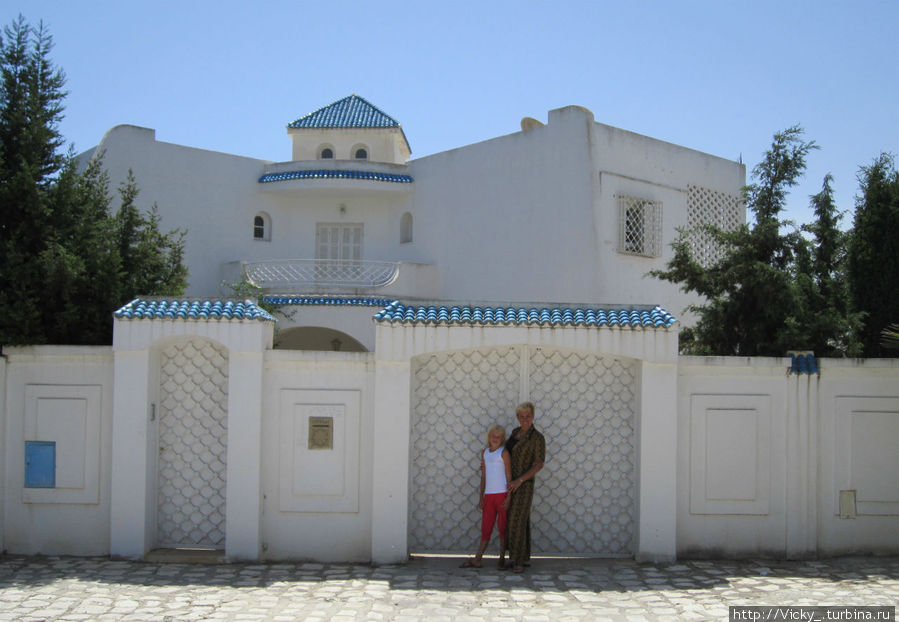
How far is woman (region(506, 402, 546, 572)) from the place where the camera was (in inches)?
288

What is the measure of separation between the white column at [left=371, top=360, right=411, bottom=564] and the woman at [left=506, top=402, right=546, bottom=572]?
3.19 ft

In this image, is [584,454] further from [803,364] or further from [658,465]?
[803,364]

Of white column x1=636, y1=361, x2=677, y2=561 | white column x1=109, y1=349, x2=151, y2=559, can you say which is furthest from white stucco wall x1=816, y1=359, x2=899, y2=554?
white column x1=109, y1=349, x2=151, y2=559

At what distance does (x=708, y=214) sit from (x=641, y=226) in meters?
2.09

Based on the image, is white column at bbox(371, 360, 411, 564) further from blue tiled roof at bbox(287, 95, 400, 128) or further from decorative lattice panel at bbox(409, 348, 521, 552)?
blue tiled roof at bbox(287, 95, 400, 128)

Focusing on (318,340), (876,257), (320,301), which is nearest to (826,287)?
(876,257)

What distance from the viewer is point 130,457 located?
756cm

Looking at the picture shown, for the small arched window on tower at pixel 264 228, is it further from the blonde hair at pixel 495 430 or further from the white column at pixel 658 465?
the white column at pixel 658 465

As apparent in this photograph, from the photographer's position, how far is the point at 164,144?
651 inches

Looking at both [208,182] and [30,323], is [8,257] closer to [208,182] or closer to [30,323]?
[30,323]

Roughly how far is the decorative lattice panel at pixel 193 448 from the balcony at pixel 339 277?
331 inches

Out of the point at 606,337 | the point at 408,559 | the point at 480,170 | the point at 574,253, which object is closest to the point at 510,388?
the point at 606,337

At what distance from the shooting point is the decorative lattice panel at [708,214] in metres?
15.6

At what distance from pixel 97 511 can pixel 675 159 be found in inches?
484
